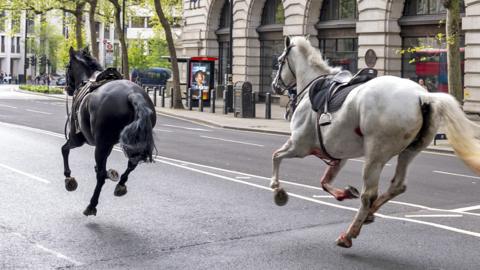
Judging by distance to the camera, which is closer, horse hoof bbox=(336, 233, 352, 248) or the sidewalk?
horse hoof bbox=(336, 233, 352, 248)

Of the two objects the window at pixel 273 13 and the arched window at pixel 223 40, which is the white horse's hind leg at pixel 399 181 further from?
the arched window at pixel 223 40

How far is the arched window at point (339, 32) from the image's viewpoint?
126 ft

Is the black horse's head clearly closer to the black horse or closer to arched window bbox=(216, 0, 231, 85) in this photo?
the black horse

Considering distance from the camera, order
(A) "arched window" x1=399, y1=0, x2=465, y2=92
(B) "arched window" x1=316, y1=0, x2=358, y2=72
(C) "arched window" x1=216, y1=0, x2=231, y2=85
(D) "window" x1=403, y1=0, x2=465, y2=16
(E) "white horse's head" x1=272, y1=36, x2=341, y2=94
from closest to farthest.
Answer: (E) "white horse's head" x1=272, y1=36, x2=341, y2=94, (A) "arched window" x1=399, y1=0, x2=465, y2=92, (D) "window" x1=403, y1=0, x2=465, y2=16, (B) "arched window" x1=316, y1=0, x2=358, y2=72, (C) "arched window" x1=216, y1=0, x2=231, y2=85

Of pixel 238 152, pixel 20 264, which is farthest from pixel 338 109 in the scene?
pixel 238 152

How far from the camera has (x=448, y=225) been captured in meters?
9.34

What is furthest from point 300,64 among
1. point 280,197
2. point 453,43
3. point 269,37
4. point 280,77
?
point 269,37

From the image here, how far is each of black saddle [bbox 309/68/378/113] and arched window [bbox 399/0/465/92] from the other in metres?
24.8

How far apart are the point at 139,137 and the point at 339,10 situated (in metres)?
32.0

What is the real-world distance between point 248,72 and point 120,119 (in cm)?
3726

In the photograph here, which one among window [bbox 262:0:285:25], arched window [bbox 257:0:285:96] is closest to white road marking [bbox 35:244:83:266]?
arched window [bbox 257:0:285:96]

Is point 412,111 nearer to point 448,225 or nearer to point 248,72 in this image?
point 448,225

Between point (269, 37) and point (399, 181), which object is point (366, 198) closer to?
point (399, 181)

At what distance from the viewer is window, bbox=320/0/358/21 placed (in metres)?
38.4
